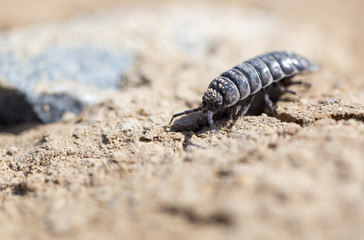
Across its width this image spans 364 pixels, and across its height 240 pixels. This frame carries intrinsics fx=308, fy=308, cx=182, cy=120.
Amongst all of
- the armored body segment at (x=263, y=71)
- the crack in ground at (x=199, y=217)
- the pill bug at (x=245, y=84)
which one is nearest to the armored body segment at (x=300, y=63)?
the pill bug at (x=245, y=84)

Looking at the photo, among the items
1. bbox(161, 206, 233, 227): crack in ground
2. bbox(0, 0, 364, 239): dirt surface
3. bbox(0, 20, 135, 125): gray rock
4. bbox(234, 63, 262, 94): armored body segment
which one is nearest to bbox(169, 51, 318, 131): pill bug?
bbox(234, 63, 262, 94): armored body segment

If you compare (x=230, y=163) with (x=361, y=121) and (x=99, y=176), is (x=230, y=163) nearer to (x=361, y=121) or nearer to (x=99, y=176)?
(x=99, y=176)

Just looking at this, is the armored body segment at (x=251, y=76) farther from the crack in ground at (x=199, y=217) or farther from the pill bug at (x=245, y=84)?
the crack in ground at (x=199, y=217)

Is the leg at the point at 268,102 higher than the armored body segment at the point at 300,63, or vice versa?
the armored body segment at the point at 300,63

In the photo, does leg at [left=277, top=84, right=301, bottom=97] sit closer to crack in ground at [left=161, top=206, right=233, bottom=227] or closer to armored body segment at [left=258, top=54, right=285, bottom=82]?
armored body segment at [left=258, top=54, right=285, bottom=82]

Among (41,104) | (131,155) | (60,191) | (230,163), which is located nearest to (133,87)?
(41,104)
